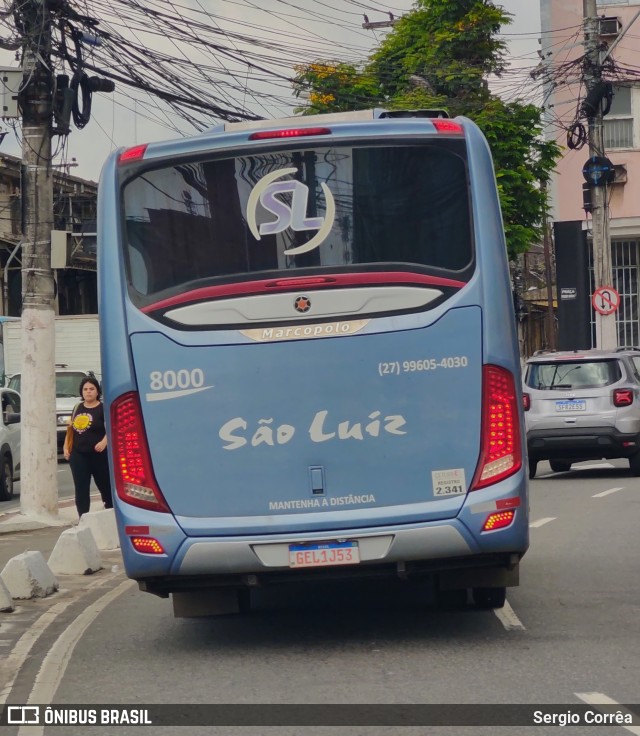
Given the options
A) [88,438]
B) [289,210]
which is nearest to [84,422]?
[88,438]

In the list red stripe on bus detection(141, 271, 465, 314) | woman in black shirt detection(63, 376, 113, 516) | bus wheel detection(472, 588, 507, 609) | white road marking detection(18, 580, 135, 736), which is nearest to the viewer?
white road marking detection(18, 580, 135, 736)

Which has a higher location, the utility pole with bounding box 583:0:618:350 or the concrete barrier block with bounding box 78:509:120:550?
the utility pole with bounding box 583:0:618:350

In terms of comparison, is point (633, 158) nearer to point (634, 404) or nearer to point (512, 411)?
point (634, 404)

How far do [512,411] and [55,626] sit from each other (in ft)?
12.2

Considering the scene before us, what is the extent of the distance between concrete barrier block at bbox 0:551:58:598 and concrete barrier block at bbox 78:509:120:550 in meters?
3.23

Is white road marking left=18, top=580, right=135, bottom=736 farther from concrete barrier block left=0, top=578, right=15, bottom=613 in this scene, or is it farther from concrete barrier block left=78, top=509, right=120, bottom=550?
concrete barrier block left=78, top=509, right=120, bottom=550

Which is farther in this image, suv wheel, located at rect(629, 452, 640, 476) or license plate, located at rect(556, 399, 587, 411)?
suv wheel, located at rect(629, 452, 640, 476)

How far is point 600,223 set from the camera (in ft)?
97.1

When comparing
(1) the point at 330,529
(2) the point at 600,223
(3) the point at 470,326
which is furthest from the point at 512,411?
(2) the point at 600,223

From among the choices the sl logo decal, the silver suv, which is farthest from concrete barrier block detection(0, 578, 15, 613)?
the silver suv

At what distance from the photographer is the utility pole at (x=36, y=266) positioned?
1691 cm

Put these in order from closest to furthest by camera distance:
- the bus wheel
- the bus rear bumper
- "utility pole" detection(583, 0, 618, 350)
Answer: the bus rear bumper, the bus wheel, "utility pole" detection(583, 0, 618, 350)

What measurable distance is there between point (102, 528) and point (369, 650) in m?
7.02

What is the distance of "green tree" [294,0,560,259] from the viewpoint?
39031mm
